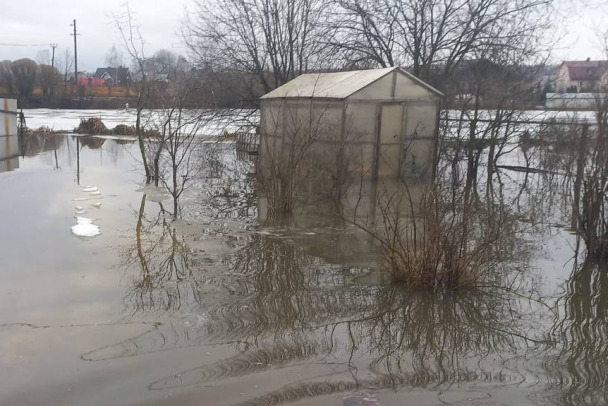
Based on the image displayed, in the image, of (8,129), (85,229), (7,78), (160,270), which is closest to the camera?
(160,270)

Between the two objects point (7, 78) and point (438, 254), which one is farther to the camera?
point (7, 78)

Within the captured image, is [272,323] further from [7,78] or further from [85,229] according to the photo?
[7,78]

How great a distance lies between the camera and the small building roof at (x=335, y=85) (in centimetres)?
1387

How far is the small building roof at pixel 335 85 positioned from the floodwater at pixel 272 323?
5553mm

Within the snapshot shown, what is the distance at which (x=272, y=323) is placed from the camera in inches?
212

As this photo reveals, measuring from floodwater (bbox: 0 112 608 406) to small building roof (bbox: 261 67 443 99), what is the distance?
18.2ft

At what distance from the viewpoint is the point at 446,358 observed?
4816 millimetres

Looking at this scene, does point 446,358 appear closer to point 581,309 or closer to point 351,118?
point 581,309

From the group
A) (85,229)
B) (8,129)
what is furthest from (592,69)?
(8,129)

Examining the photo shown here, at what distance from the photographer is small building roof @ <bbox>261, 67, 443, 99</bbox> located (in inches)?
546

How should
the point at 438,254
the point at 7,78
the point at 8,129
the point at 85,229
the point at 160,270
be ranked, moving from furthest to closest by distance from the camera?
the point at 7,78 < the point at 8,129 < the point at 85,229 < the point at 160,270 < the point at 438,254

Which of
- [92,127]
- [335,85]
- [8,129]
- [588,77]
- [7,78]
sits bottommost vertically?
[8,129]

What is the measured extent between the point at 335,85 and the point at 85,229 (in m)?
7.97

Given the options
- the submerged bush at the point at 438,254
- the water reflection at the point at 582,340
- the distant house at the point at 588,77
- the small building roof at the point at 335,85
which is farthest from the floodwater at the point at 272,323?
the small building roof at the point at 335,85
